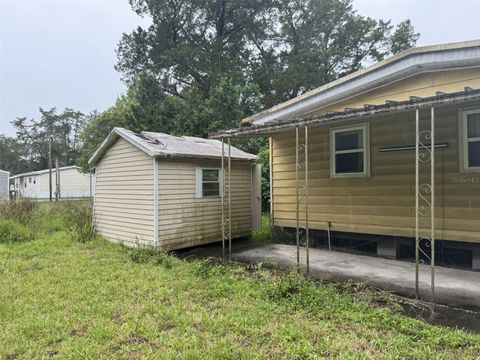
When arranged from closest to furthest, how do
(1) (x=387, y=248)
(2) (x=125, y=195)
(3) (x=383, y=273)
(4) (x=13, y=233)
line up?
(3) (x=383, y=273) < (1) (x=387, y=248) < (2) (x=125, y=195) < (4) (x=13, y=233)

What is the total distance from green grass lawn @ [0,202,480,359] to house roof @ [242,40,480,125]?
12.3ft

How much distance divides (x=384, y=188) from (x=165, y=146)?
15.5 feet

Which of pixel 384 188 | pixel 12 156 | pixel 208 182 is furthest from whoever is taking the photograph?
pixel 12 156

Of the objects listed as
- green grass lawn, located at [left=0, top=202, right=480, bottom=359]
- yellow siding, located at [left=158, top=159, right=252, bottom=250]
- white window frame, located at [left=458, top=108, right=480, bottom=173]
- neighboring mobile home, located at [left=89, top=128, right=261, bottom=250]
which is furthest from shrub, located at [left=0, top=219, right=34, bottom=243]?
white window frame, located at [left=458, top=108, right=480, bottom=173]

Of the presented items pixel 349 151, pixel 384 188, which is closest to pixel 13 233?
pixel 349 151

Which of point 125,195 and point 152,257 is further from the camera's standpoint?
point 125,195

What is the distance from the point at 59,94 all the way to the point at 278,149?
167 ft

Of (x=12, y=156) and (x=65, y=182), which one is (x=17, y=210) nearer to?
(x=65, y=182)

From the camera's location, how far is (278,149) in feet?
27.7

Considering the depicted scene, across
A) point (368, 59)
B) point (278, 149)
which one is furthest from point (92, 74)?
point (278, 149)

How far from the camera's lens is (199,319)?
12.0 feet

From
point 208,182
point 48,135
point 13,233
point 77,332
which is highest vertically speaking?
point 48,135

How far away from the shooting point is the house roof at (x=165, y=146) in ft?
23.6

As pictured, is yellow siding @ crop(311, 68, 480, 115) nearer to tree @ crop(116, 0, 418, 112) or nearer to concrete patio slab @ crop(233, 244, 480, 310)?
concrete patio slab @ crop(233, 244, 480, 310)
